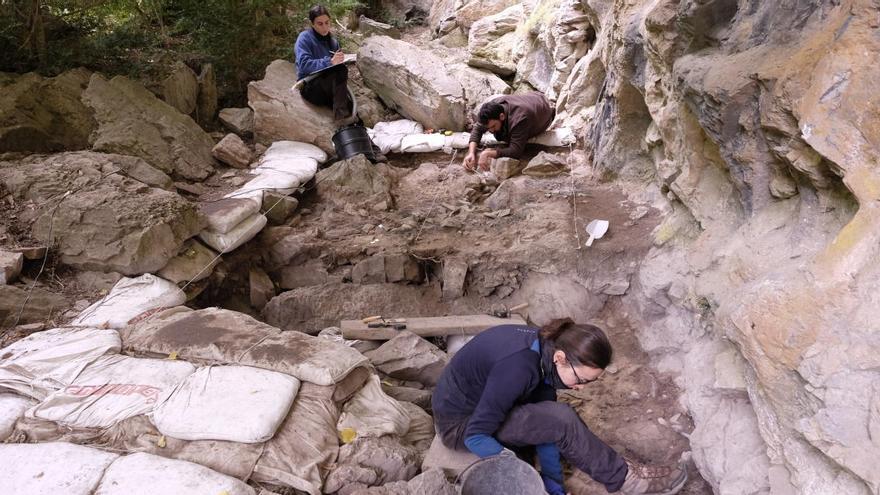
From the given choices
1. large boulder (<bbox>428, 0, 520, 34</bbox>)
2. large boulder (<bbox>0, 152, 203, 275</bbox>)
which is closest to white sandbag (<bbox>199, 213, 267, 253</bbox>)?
large boulder (<bbox>0, 152, 203, 275</bbox>)

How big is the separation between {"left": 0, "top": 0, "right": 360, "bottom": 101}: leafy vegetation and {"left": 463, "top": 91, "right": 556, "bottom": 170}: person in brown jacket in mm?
3265

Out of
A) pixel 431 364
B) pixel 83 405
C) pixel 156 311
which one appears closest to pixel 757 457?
pixel 431 364

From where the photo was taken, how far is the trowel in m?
4.59

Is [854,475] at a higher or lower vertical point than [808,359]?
lower

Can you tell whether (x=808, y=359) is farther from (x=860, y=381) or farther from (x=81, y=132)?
(x=81, y=132)

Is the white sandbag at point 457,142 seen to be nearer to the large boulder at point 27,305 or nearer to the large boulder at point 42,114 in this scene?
the large boulder at point 42,114

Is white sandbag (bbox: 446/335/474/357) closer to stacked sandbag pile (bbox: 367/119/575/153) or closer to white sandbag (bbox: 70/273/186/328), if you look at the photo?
white sandbag (bbox: 70/273/186/328)

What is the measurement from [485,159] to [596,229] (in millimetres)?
2080

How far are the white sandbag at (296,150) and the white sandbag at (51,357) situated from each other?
11.1 ft

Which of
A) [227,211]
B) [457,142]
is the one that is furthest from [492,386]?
[457,142]

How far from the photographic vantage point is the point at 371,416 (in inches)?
122

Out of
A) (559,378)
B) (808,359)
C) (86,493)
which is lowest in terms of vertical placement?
(86,493)

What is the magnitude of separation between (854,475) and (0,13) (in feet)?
26.2

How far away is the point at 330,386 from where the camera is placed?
3.08m
